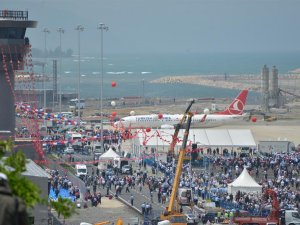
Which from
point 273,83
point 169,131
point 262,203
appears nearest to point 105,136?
point 169,131

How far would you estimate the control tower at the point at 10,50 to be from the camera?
48.0 meters

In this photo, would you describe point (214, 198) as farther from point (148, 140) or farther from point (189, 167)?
point (148, 140)

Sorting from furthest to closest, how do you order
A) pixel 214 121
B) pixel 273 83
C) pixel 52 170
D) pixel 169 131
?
pixel 273 83
pixel 214 121
pixel 169 131
pixel 52 170

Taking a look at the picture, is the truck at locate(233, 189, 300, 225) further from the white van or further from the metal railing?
the white van

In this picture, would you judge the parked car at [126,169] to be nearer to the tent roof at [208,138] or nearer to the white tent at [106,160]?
the white tent at [106,160]

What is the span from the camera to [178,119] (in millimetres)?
94062

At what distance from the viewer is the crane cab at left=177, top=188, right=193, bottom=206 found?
43.7m

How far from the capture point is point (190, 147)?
59719mm

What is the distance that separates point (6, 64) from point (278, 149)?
80.3 feet

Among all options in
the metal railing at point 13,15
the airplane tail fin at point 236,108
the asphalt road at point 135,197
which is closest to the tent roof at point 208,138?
the asphalt road at point 135,197

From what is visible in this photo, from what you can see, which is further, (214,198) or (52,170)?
(52,170)

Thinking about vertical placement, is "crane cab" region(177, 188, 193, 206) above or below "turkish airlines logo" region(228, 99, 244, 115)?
below

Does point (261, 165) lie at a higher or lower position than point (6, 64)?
lower

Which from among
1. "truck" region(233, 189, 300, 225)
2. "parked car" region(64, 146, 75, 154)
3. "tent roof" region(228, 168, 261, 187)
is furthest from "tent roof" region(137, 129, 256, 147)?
"truck" region(233, 189, 300, 225)
